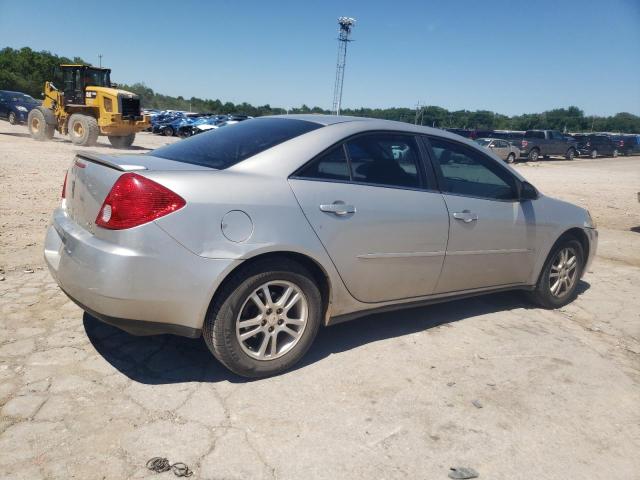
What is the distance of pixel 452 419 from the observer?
2.88 metres

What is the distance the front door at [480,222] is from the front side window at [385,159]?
0.24 metres

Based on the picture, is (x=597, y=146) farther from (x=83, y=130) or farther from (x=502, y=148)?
(x=83, y=130)

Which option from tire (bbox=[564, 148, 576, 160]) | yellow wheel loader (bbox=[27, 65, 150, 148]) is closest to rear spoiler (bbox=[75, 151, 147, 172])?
yellow wheel loader (bbox=[27, 65, 150, 148])

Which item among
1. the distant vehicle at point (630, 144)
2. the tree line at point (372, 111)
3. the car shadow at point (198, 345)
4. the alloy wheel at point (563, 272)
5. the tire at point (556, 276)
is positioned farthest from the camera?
the tree line at point (372, 111)

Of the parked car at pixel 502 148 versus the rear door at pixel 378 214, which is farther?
the parked car at pixel 502 148

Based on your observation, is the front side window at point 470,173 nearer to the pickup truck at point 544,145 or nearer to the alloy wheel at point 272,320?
the alloy wheel at point 272,320

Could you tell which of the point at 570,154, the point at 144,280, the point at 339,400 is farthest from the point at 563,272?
the point at 570,154

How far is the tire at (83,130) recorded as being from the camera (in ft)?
59.4

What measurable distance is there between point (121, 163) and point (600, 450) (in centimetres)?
303

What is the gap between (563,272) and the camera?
16.0 ft

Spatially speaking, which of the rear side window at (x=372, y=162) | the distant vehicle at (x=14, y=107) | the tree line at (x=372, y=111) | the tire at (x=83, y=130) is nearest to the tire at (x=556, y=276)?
the rear side window at (x=372, y=162)

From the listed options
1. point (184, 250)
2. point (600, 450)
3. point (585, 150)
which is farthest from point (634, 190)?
point (585, 150)

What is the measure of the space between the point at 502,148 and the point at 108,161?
27284mm

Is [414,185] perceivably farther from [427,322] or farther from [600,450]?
[600,450]
